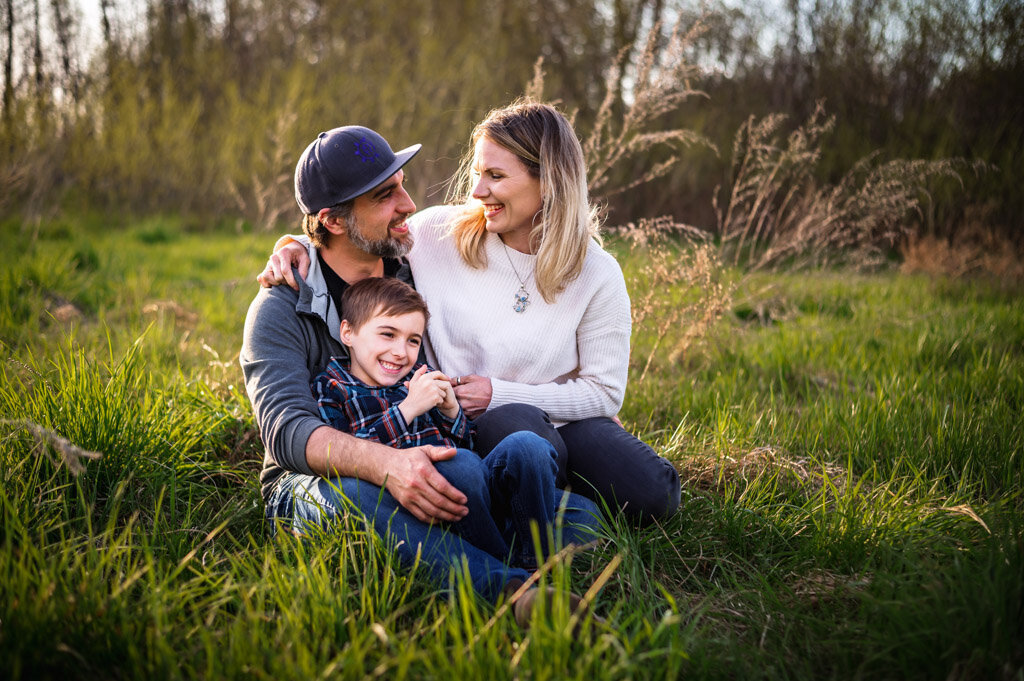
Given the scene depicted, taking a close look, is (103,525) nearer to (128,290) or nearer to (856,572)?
(856,572)

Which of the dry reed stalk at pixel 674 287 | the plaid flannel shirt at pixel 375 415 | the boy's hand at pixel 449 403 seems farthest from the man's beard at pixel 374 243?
the dry reed stalk at pixel 674 287

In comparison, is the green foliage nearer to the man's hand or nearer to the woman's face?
the woman's face

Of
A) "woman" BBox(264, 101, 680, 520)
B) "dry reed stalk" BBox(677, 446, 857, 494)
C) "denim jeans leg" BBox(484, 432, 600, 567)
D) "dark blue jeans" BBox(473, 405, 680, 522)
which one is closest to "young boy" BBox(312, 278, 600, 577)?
"denim jeans leg" BBox(484, 432, 600, 567)

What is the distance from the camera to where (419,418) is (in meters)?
2.22

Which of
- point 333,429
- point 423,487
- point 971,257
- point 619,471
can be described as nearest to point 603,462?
point 619,471

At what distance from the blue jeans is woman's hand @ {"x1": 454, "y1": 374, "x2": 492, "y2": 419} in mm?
417

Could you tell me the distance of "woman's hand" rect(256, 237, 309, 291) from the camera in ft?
7.68

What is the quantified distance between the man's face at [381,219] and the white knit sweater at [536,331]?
0.29m

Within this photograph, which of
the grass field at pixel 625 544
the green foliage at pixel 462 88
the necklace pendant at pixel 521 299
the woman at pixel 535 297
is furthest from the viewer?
the green foliage at pixel 462 88

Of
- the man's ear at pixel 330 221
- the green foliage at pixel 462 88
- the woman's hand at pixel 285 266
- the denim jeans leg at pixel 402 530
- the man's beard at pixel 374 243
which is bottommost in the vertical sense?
the denim jeans leg at pixel 402 530

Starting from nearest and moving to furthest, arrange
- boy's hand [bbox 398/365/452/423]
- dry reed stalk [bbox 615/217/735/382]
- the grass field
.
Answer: the grass field → boy's hand [bbox 398/365/452/423] → dry reed stalk [bbox 615/217/735/382]

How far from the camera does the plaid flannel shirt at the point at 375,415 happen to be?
2156mm

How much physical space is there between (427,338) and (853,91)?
1021 centimetres

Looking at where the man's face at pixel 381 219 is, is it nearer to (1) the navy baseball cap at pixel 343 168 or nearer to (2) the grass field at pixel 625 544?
(1) the navy baseball cap at pixel 343 168
